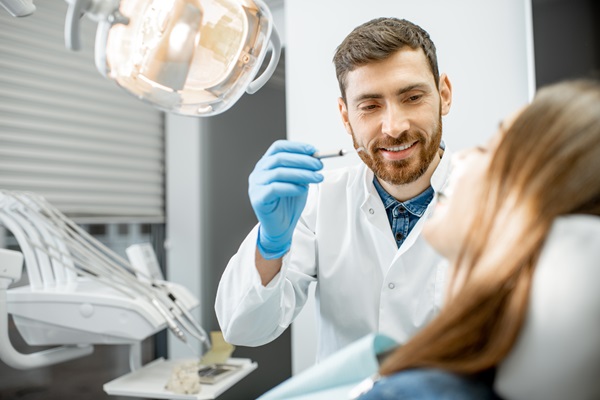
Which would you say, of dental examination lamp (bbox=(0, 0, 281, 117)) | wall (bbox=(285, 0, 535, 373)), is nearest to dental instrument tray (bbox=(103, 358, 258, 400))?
wall (bbox=(285, 0, 535, 373))

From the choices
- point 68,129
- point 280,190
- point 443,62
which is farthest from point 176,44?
point 68,129

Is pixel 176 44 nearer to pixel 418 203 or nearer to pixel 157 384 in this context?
pixel 418 203

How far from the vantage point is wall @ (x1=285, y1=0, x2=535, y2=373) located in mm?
1526

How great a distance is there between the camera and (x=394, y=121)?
123cm

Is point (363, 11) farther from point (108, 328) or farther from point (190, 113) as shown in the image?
point (108, 328)

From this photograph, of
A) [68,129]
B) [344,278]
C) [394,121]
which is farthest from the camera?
[68,129]

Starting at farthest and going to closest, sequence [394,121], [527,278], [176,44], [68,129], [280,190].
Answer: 1. [68,129]
2. [394,121]
3. [280,190]
4. [176,44]
5. [527,278]

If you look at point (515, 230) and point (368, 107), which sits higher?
point (368, 107)

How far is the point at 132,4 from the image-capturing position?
0.79 m

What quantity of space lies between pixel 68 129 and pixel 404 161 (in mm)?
1594

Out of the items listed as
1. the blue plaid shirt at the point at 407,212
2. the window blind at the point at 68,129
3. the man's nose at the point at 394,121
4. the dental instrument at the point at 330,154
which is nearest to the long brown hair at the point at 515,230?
the dental instrument at the point at 330,154

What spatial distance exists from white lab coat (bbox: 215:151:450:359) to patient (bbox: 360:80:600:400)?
2.20 ft

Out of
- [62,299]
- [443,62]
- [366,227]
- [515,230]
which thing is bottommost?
[62,299]

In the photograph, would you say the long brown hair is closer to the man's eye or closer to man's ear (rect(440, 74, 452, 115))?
the man's eye
